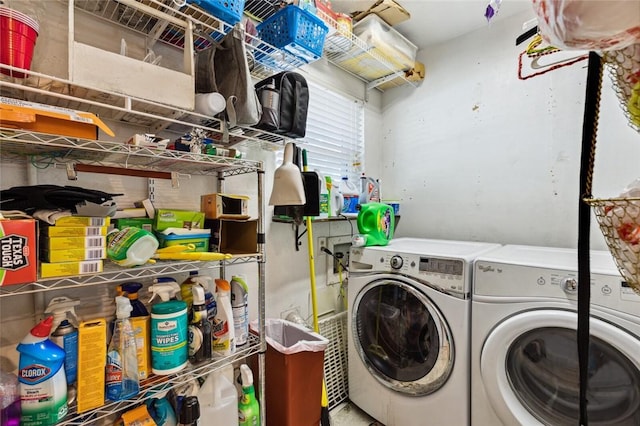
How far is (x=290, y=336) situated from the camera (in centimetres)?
165

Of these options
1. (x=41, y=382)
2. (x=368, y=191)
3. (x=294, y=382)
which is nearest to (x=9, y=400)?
(x=41, y=382)

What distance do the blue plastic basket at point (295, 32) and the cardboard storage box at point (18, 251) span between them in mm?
1168

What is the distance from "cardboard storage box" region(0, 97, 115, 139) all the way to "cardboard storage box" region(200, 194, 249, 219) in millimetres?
485

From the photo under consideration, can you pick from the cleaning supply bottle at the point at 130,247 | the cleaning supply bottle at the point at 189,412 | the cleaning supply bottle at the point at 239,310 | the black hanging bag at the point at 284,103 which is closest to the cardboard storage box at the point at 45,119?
the cleaning supply bottle at the point at 130,247

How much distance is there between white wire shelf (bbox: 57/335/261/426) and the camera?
0.86m

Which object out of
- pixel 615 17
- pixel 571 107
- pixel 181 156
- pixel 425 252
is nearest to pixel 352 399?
pixel 425 252

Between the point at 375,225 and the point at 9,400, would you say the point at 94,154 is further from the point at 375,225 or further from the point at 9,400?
the point at 375,225

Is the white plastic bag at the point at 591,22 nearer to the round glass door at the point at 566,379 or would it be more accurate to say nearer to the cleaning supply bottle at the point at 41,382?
the round glass door at the point at 566,379

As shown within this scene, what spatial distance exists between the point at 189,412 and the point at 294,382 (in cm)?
50

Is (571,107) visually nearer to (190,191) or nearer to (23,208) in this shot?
(190,191)

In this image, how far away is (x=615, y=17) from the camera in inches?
14.0

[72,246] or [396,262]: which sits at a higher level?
[72,246]

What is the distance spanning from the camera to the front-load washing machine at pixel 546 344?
A: 1.01 metres

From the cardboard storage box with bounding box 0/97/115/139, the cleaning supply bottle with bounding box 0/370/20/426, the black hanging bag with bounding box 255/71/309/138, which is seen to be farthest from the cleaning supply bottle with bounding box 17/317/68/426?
the black hanging bag with bounding box 255/71/309/138
